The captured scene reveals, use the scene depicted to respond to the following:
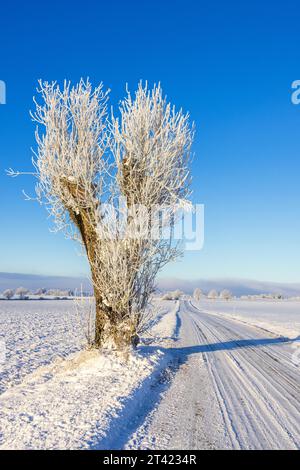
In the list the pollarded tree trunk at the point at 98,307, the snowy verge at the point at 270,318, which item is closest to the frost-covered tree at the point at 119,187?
the pollarded tree trunk at the point at 98,307

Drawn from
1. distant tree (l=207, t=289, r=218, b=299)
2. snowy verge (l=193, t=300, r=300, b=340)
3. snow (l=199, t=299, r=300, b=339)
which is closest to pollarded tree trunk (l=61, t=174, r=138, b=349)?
snowy verge (l=193, t=300, r=300, b=340)

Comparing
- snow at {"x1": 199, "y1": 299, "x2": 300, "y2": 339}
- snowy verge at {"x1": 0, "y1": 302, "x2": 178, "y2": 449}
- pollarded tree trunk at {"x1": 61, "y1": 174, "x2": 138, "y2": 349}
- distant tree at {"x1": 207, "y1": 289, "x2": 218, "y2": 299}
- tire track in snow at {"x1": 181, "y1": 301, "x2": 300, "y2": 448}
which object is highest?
pollarded tree trunk at {"x1": 61, "y1": 174, "x2": 138, "y2": 349}

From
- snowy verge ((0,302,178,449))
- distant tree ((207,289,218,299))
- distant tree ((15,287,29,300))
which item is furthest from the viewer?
distant tree ((207,289,218,299))

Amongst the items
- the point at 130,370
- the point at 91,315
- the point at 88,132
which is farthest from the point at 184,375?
the point at 88,132

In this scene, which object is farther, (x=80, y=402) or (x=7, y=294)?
(x=7, y=294)

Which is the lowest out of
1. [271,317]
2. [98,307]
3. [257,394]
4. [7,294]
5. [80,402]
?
[7,294]

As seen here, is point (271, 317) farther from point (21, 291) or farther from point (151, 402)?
point (21, 291)

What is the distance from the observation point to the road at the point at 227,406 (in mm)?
5156

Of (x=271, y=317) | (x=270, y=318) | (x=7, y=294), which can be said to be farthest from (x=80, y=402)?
(x=7, y=294)

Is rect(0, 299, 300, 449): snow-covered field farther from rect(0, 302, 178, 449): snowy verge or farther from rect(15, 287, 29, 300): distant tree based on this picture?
rect(15, 287, 29, 300): distant tree

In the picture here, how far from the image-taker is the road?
5.16 metres

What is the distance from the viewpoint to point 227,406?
22.6 feet

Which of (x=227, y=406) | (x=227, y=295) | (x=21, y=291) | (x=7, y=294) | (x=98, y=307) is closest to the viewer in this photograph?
(x=227, y=406)
